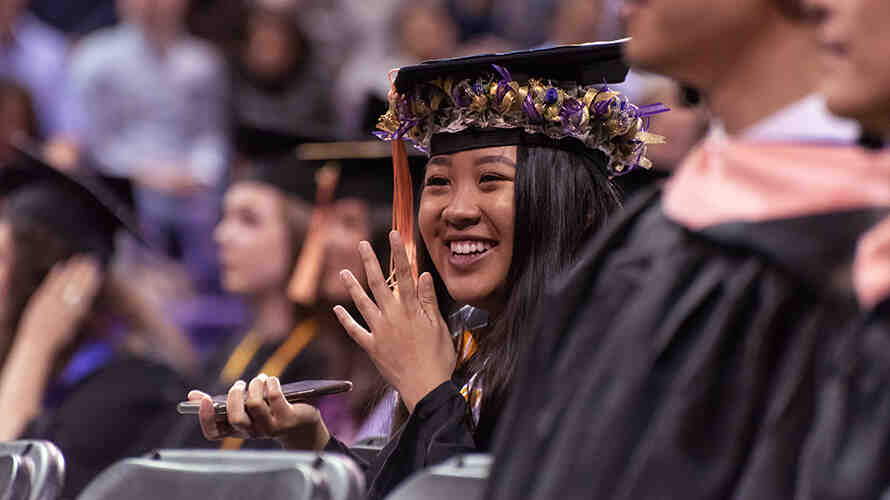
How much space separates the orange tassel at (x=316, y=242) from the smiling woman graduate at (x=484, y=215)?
234 centimetres

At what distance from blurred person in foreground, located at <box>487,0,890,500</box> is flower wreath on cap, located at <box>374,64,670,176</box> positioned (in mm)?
1047

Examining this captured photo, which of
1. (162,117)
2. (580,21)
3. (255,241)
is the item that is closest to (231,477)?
(255,241)

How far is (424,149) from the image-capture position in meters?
2.86

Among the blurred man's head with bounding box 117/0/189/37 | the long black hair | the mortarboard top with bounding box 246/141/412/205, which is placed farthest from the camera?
the blurred man's head with bounding box 117/0/189/37

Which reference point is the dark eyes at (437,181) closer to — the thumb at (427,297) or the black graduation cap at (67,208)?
the thumb at (427,297)

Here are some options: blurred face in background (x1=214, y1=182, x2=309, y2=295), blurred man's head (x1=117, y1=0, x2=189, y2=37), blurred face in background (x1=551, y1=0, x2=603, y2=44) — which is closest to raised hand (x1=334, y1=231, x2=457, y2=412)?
blurred face in background (x1=214, y1=182, x2=309, y2=295)

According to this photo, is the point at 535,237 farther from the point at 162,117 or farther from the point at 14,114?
the point at 162,117

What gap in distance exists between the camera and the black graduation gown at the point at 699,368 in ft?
4.57

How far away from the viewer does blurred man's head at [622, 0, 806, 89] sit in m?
1.53

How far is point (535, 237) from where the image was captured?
2.68 m

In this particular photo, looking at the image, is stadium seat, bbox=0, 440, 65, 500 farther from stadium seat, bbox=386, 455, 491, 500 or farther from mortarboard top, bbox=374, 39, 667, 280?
mortarboard top, bbox=374, 39, 667, 280

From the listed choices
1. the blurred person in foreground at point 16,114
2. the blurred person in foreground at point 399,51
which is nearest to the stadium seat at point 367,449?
the blurred person in foreground at point 399,51

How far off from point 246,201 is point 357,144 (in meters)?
0.56

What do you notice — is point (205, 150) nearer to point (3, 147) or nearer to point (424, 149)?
point (3, 147)
